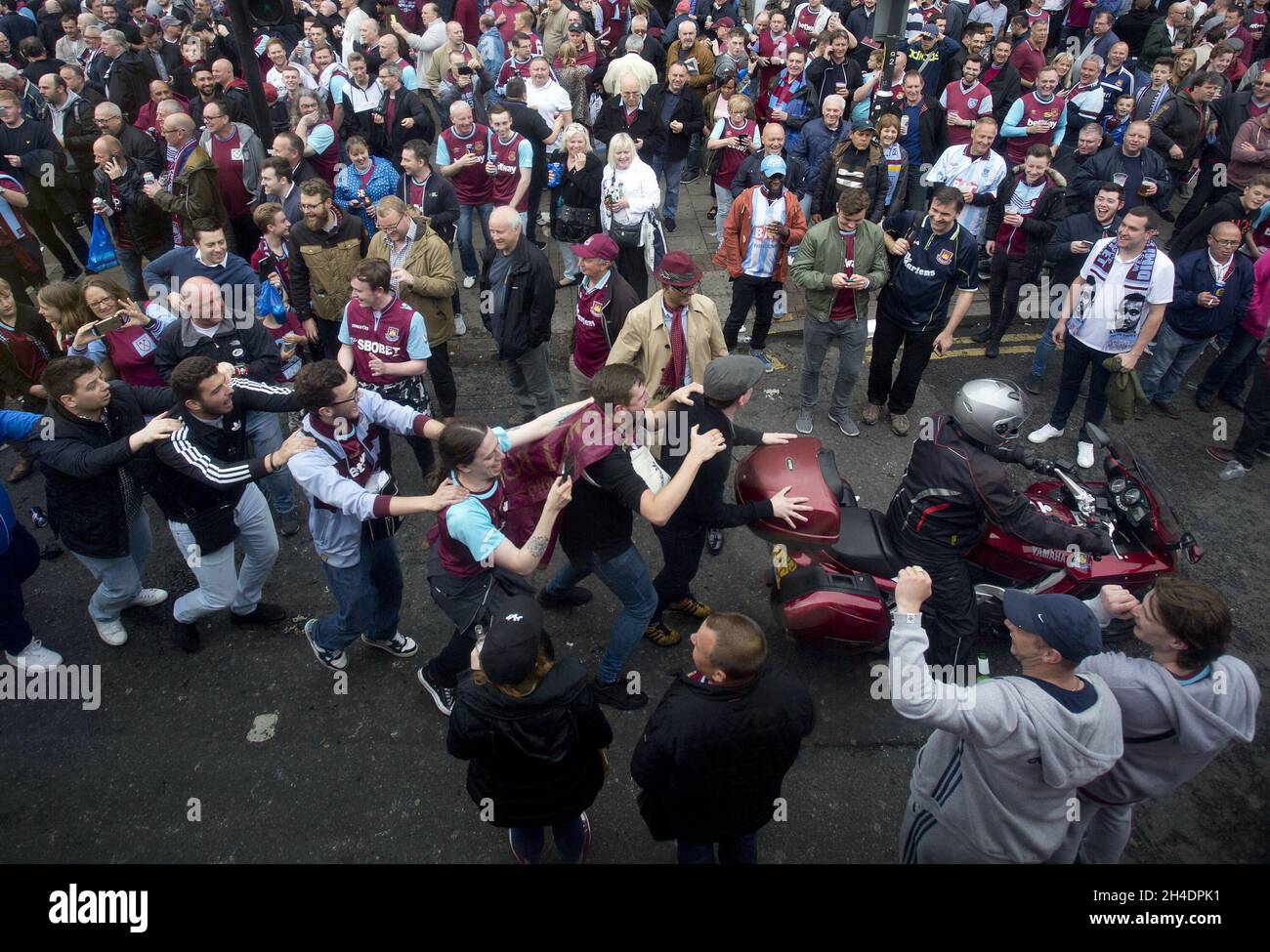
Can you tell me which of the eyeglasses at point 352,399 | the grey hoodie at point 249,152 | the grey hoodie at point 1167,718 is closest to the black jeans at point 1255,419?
the grey hoodie at point 1167,718

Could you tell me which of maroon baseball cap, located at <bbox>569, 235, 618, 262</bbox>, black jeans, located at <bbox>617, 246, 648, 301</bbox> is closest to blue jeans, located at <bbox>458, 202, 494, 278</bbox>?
black jeans, located at <bbox>617, 246, 648, 301</bbox>

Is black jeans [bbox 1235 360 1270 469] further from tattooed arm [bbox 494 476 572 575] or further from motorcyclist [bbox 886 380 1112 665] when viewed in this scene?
tattooed arm [bbox 494 476 572 575]

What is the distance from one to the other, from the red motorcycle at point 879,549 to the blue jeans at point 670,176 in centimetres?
661

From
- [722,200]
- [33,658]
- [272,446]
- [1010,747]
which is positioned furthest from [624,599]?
[722,200]

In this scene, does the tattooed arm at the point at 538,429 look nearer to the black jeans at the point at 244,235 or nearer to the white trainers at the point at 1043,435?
the white trainers at the point at 1043,435

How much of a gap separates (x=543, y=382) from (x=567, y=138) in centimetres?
280

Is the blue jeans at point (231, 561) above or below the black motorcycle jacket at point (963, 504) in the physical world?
below

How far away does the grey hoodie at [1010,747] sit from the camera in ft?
9.32

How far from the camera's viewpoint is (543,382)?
680 cm

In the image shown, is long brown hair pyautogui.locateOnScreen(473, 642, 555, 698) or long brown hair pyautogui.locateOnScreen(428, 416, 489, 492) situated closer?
long brown hair pyautogui.locateOnScreen(473, 642, 555, 698)

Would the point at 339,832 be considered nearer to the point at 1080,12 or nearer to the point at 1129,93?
the point at 1129,93

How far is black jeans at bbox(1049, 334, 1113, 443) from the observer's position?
6.57 m

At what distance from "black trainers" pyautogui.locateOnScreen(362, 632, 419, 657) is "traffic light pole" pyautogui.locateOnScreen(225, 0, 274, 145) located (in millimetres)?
4815

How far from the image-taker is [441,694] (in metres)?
4.72
